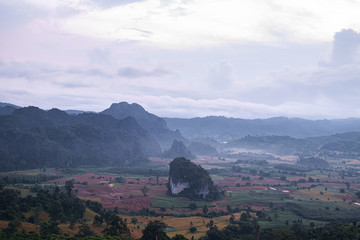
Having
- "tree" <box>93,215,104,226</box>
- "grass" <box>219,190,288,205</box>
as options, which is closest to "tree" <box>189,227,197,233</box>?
"tree" <box>93,215,104,226</box>

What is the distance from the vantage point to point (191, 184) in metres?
127

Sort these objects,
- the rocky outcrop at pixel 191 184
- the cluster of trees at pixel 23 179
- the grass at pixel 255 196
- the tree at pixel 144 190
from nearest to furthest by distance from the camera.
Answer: the grass at pixel 255 196, the rocky outcrop at pixel 191 184, the cluster of trees at pixel 23 179, the tree at pixel 144 190

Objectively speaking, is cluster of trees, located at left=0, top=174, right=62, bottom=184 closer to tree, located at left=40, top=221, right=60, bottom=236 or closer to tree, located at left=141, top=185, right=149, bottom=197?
tree, located at left=141, top=185, right=149, bottom=197

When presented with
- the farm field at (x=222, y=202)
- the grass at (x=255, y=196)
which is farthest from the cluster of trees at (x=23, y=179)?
the grass at (x=255, y=196)

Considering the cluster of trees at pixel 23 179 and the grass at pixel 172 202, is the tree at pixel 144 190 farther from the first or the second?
the cluster of trees at pixel 23 179

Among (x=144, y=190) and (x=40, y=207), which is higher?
(x=40, y=207)

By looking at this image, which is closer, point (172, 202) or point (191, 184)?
point (172, 202)

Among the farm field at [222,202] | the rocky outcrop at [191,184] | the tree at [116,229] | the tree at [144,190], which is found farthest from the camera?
the tree at [144,190]

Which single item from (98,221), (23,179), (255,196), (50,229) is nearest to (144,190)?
(255,196)

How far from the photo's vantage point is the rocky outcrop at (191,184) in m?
124

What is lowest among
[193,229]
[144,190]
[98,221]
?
[193,229]

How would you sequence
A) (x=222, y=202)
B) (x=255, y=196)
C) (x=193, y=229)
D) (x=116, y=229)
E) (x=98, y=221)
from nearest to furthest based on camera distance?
(x=116, y=229) < (x=98, y=221) < (x=193, y=229) < (x=222, y=202) < (x=255, y=196)

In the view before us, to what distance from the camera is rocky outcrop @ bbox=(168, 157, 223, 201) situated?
12438cm

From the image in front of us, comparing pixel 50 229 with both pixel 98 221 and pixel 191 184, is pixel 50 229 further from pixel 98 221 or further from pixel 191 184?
pixel 191 184
